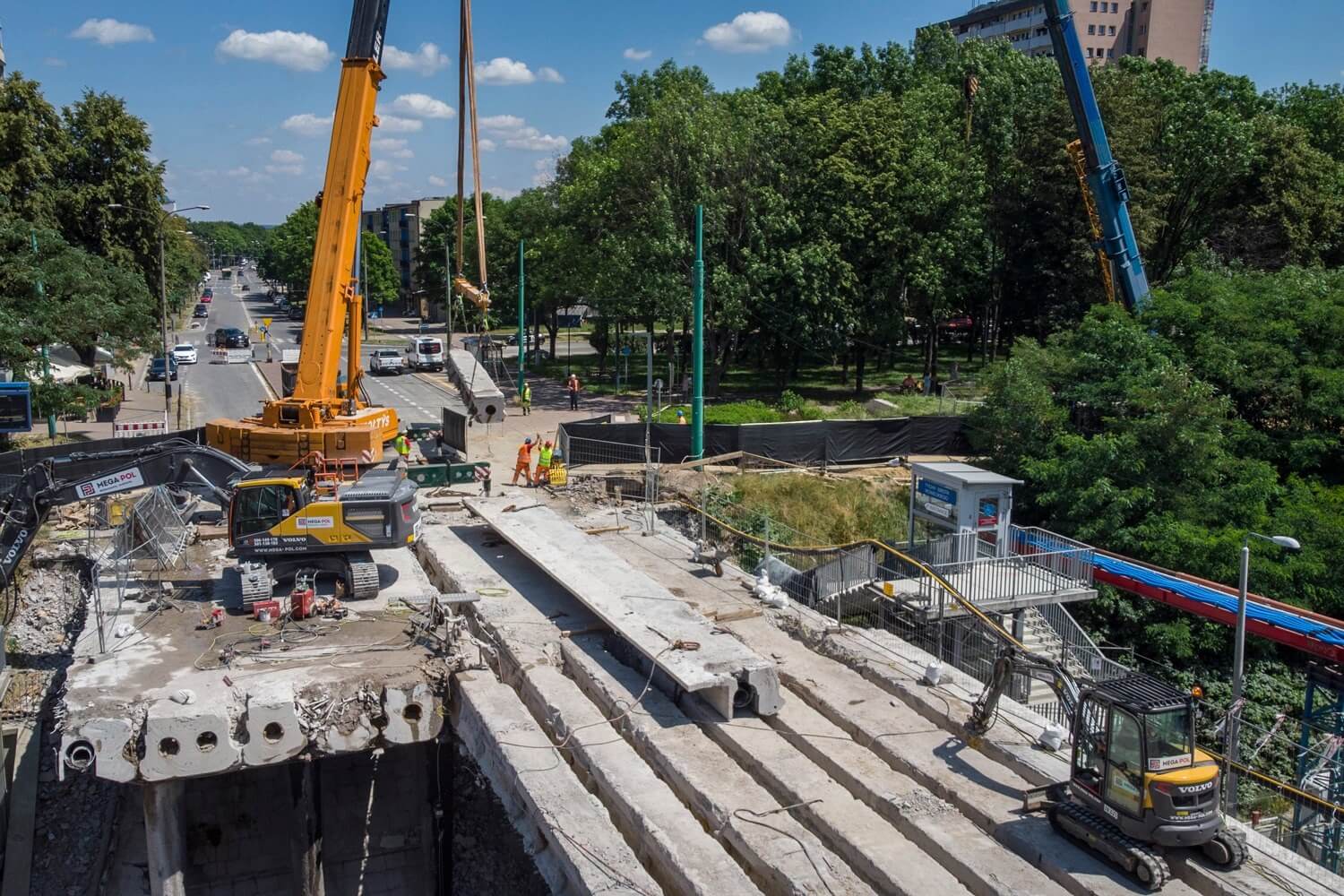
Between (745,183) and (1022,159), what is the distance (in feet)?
40.4

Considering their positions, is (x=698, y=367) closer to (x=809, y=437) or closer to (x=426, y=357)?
(x=809, y=437)

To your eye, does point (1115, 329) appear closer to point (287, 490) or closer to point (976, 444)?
point (976, 444)

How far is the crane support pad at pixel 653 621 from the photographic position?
44.2 feet

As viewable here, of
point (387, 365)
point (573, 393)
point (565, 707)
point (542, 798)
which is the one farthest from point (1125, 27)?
point (542, 798)

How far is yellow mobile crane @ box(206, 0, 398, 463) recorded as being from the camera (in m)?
20.3

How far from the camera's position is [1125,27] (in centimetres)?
9169

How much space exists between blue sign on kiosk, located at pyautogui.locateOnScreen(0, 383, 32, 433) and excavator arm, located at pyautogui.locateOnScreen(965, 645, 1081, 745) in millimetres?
25591

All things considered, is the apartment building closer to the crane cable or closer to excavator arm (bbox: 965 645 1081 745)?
the crane cable

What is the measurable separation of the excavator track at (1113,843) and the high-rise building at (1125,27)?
82591 millimetres

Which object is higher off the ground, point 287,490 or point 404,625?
point 287,490

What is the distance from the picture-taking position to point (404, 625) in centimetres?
1630

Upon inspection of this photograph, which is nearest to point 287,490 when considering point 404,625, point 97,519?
point 404,625

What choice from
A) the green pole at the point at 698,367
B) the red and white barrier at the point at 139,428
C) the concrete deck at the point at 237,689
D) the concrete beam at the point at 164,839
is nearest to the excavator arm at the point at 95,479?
the concrete deck at the point at 237,689

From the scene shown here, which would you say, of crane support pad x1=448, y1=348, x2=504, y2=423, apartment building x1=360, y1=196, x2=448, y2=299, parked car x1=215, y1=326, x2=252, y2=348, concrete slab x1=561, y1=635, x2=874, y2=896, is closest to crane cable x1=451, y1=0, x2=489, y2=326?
crane support pad x1=448, y1=348, x2=504, y2=423
